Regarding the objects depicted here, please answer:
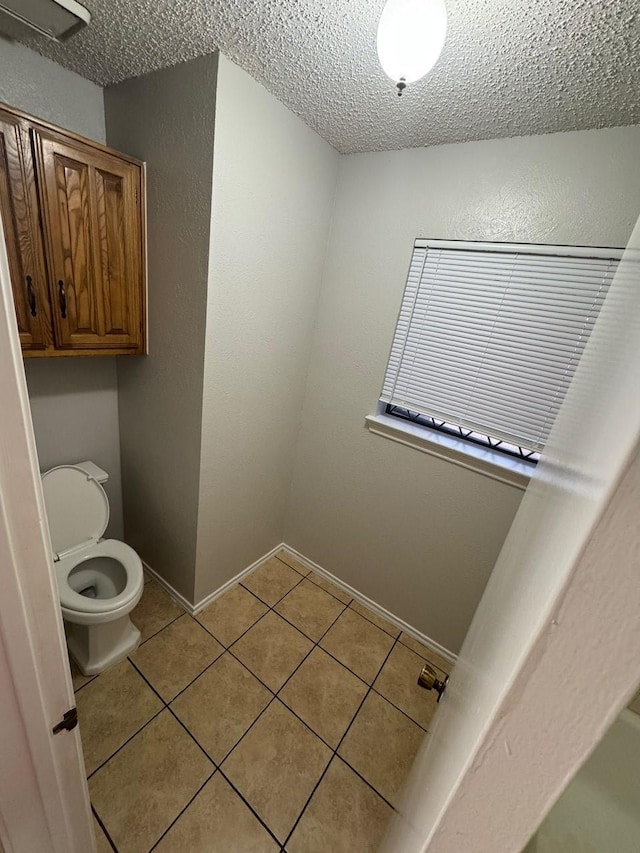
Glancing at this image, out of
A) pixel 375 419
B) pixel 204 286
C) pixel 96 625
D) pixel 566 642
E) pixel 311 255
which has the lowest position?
pixel 96 625

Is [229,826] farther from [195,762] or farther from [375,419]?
[375,419]

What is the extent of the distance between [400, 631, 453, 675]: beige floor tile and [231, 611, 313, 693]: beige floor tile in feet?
1.74

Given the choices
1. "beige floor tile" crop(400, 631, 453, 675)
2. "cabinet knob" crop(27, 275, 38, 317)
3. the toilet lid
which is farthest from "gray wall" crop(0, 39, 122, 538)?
"beige floor tile" crop(400, 631, 453, 675)

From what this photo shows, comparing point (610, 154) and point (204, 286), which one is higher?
point (610, 154)

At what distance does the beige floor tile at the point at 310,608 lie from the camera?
180 centimetres

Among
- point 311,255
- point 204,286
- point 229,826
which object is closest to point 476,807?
point 229,826

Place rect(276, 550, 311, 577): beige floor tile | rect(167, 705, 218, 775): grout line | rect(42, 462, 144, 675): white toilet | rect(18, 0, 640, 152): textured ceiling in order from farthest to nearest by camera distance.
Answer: rect(276, 550, 311, 577): beige floor tile → rect(42, 462, 144, 675): white toilet → rect(167, 705, 218, 775): grout line → rect(18, 0, 640, 152): textured ceiling

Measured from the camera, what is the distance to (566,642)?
24 centimetres

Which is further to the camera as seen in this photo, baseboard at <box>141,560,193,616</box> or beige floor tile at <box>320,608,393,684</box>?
baseboard at <box>141,560,193,616</box>

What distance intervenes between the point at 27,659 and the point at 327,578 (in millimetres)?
1757

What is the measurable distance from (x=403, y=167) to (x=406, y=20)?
770 millimetres

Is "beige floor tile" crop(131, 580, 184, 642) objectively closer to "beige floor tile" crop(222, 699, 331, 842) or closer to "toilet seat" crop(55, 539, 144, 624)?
"toilet seat" crop(55, 539, 144, 624)

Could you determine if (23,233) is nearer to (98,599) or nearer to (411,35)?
(411,35)

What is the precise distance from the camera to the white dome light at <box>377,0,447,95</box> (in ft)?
2.33
